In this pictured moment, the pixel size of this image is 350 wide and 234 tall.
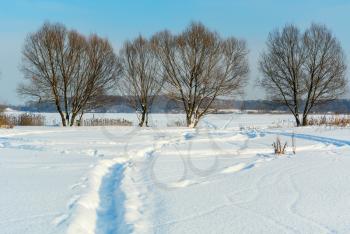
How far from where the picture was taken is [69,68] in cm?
2755

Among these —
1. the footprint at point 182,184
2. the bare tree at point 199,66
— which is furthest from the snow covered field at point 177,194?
the bare tree at point 199,66

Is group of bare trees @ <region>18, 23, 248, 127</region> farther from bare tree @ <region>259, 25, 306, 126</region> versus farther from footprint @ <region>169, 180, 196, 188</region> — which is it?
footprint @ <region>169, 180, 196, 188</region>

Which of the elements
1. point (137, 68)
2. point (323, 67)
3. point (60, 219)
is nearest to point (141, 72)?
point (137, 68)

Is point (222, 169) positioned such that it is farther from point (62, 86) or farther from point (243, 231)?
point (62, 86)

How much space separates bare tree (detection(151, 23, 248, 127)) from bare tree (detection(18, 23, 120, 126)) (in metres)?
3.92

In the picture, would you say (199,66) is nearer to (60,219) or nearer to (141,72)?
(141,72)

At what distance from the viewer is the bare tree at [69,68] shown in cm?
2708

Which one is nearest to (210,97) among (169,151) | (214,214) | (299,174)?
(169,151)

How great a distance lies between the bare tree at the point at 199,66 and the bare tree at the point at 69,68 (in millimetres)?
3915

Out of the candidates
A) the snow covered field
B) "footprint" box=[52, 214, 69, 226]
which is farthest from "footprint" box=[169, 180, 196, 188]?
"footprint" box=[52, 214, 69, 226]

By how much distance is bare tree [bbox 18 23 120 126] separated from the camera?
27078 mm

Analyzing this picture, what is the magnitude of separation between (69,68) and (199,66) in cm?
860

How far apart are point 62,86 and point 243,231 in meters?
26.0

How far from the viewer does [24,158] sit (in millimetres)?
9445
